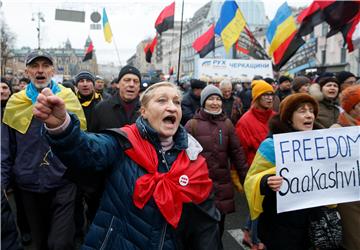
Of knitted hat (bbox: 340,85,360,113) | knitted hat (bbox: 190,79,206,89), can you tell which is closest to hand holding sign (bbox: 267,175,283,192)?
knitted hat (bbox: 340,85,360,113)

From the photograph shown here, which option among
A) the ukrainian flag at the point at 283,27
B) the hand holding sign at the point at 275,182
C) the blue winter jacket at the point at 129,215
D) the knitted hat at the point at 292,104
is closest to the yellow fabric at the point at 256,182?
the hand holding sign at the point at 275,182

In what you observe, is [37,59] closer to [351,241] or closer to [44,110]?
A: [44,110]

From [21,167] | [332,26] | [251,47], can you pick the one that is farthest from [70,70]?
[21,167]

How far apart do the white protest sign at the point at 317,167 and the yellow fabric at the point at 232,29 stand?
339 inches

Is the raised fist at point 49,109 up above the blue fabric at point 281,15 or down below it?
below

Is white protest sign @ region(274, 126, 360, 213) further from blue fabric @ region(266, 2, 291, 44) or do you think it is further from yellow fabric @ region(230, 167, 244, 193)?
blue fabric @ region(266, 2, 291, 44)

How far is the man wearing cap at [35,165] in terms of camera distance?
314 cm

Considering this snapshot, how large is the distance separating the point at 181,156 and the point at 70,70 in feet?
176

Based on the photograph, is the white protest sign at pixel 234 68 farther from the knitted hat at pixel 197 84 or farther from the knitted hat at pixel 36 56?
the knitted hat at pixel 36 56

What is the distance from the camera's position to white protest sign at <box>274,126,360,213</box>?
263 centimetres

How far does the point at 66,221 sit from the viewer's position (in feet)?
10.3

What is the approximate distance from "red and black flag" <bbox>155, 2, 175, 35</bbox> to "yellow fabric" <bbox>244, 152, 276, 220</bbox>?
9.28 metres

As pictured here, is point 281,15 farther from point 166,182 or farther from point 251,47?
point 166,182

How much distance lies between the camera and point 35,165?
318cm
